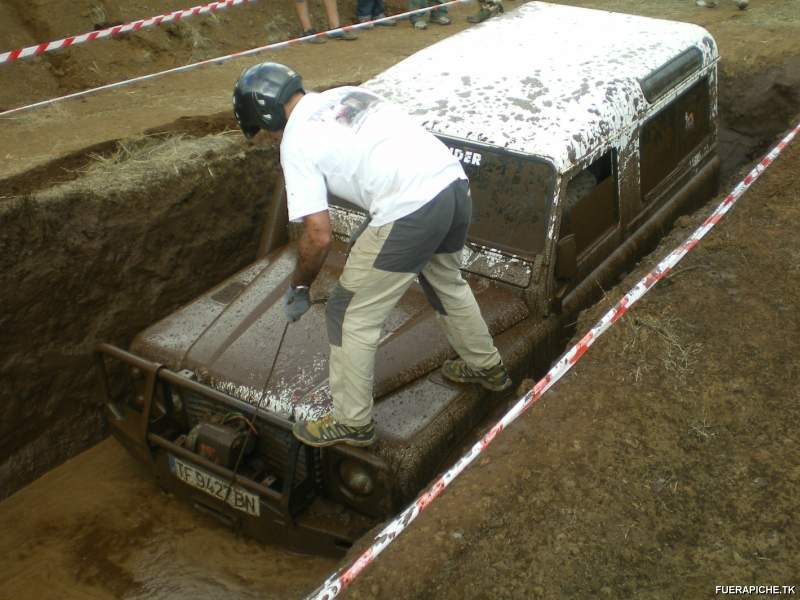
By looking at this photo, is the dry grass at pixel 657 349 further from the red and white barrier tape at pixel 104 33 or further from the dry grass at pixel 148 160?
the red and white barrier tape at pixel 104 33

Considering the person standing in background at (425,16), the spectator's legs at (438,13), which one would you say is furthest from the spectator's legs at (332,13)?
the spectator's legs at (438,13)

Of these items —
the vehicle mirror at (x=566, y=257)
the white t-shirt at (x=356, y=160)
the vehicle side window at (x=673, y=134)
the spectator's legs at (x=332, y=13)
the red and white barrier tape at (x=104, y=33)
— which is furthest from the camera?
the spectator's legs at (x=332, y=13)

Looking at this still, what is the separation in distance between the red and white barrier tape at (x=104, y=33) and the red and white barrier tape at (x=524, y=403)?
17.6 feet

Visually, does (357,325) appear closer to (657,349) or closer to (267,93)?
(267,93)

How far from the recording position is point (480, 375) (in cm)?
378

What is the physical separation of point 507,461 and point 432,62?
2564 mm

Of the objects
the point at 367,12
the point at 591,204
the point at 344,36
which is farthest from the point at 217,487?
the point at 367,12

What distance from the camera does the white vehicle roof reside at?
4195 millimetres

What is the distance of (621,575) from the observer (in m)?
2.82

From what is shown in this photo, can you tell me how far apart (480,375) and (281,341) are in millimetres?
932

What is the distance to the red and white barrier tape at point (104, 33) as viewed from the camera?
22.6ft

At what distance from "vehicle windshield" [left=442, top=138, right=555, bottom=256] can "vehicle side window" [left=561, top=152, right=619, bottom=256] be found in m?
0.17

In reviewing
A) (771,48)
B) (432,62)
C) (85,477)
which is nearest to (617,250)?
(432,62)

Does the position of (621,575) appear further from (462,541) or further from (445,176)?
(445,176)
